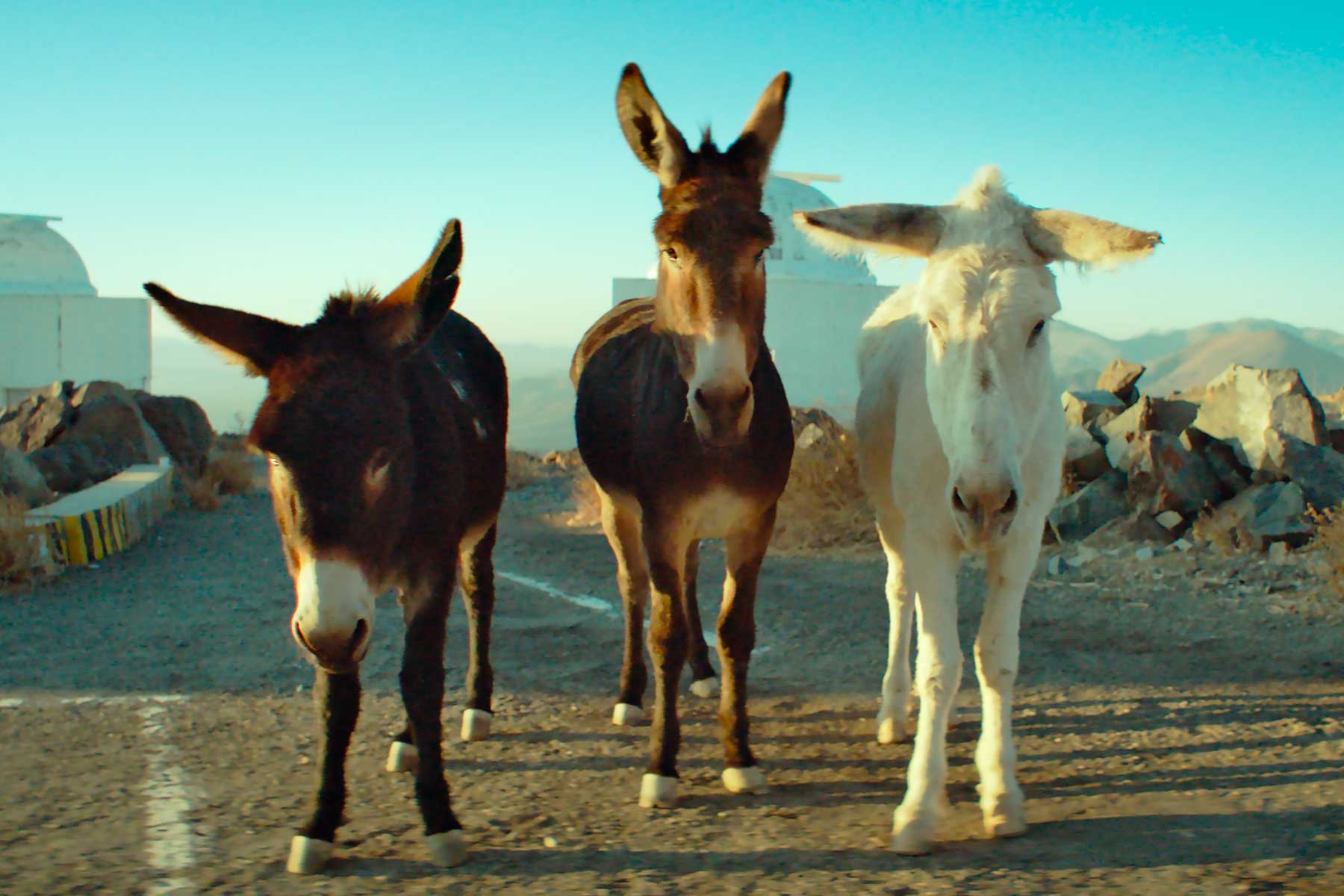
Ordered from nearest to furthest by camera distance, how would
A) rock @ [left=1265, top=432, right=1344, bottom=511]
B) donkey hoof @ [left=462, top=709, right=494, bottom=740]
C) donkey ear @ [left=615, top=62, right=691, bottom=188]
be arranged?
donkey ear @ [left=615, top=62, right=691, bottom=188] < donkey hoof @ [left=462, top=709, right=494, bottom=740] < rock @ [left=1265, top=432, right=1344, bottom=511]

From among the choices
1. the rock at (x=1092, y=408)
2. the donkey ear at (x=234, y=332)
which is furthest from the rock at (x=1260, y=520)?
the donkey ear at (x=234, y=332)

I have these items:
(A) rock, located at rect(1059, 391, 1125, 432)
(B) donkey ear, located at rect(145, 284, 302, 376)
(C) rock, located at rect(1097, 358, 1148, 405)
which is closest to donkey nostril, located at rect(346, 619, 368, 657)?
(B) donkey ear, located at rect(145, 284, 302, 376)

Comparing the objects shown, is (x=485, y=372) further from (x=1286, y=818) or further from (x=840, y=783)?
(x=1286, y=818)

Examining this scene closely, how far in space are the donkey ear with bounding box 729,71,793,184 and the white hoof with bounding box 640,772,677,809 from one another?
2374mm

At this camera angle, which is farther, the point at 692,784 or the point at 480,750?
the point at 480,750

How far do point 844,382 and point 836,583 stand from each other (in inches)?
930

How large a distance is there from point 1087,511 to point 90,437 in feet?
43.6

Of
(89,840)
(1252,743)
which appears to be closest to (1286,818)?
(1252,743)

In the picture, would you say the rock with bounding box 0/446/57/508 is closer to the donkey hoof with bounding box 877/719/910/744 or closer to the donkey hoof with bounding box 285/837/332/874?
the donkey hoof with bounding box 285/837/332/874

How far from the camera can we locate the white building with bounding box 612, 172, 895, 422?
1203 inches

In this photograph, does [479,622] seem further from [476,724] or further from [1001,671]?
[1001,671]

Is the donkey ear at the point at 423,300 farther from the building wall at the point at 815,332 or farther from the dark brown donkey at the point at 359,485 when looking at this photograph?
the building wall at the point at 815,332

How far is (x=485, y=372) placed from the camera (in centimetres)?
506

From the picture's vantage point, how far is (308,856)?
11.1 ft
